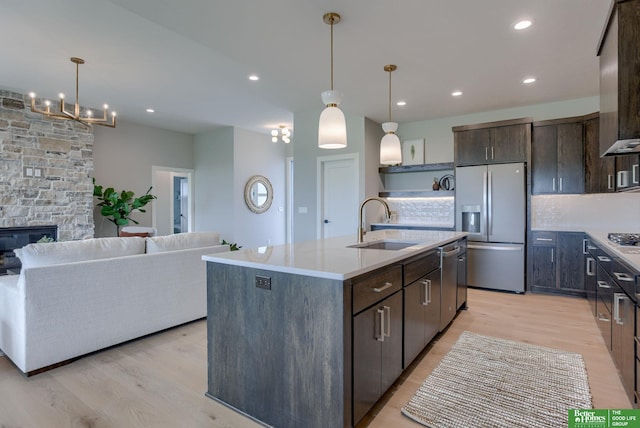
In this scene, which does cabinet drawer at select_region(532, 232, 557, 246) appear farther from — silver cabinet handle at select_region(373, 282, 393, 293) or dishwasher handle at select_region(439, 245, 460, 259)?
silver cabinet handle at select_region(373, 282, 393, 293)

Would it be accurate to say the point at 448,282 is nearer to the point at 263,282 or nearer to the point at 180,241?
the point at 263,282

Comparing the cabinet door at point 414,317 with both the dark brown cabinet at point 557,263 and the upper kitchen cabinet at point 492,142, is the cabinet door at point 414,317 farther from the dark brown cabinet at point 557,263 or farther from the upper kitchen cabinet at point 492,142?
the upper kitchen cabinet at point 492,142

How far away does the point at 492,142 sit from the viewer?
483cm

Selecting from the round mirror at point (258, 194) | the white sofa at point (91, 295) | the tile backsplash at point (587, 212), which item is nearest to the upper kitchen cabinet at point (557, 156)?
the tile backsplash at point (587, 212)

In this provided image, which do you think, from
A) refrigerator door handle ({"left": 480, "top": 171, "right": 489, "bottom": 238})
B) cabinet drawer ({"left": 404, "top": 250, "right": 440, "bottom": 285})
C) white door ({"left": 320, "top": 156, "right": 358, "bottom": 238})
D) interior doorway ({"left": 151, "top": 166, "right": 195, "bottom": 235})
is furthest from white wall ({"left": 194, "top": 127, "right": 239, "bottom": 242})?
cabinet drawer ({"left": 404, "top": 250, "right": 440, "bottom": 285})

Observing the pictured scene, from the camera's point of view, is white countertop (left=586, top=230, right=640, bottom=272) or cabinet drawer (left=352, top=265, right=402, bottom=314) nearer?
cabinet drawer (left=352, top=265, right=402, bottom=314)

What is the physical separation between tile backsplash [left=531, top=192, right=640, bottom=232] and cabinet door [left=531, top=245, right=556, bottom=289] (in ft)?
1.26

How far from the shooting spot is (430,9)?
261 centimetres

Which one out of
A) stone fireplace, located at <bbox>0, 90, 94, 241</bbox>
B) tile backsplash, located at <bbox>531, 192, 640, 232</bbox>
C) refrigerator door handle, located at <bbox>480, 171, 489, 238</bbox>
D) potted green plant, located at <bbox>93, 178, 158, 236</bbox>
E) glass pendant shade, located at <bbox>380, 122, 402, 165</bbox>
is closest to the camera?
glass pendant shade, located at <bbox>380, 122, 402, 165</bbox>

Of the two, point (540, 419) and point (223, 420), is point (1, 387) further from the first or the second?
point (540, 419)

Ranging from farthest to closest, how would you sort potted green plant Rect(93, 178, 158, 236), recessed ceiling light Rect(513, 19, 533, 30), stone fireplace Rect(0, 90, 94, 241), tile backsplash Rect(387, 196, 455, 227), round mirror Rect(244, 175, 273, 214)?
round mirror Rect(244, 175, 273, 214)
potted green plant Rect(93, 178, 158, 236)
tile backsplash Rect(387, 196, 455, 227)
stone fireplace Rect(0, 90, 94, 241)
recessed ceiling light Rect(513, 19, 533, 30)

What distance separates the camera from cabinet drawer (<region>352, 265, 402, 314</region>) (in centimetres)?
172

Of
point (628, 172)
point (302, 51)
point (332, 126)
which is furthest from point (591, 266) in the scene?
point (302, 51)

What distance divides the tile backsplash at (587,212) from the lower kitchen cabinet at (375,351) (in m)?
3.73
